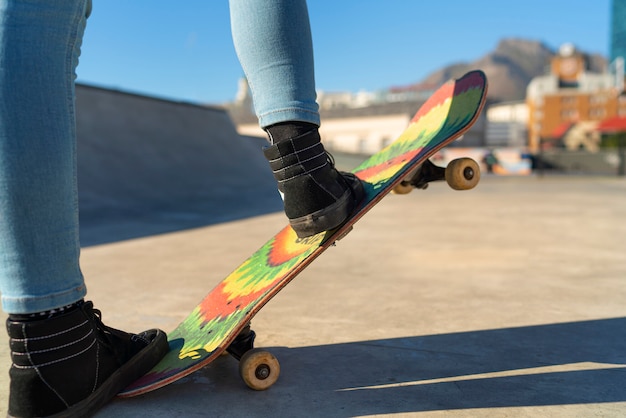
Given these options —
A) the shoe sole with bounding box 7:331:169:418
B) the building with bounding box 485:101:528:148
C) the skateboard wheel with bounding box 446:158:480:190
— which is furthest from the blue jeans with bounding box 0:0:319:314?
the building with bounding box 485:101:528:148

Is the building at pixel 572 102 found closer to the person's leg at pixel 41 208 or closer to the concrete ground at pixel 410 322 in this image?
the concrete ground at pixel 410 322

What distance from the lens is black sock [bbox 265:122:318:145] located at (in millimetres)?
1111

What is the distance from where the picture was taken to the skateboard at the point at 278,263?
1.10m

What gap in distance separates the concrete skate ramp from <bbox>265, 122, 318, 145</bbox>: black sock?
2767mm

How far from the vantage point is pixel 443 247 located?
3.05 metres

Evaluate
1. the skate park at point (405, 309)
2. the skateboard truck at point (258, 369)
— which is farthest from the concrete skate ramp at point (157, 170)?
the skateboard truck at point (258, 369)

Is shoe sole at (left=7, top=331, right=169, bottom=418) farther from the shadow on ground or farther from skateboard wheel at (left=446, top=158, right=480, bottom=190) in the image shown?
skateboard wheel at (left=446, top=158, right=480, bottom=190)

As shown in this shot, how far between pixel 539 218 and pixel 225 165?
19.3 ft

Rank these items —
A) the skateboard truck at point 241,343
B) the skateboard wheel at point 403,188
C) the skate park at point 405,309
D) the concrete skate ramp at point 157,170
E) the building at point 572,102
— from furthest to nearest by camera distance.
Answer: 1. the building at point 572,102
2. the concrete skate ramp at point 157,170
3. the skateboard wheel at point 403,188
4. the skateboard truck at point 241,343
5. the skate park at point 405,309

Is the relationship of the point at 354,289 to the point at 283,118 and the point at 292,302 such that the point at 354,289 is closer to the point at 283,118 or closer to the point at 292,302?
the point at 292,302

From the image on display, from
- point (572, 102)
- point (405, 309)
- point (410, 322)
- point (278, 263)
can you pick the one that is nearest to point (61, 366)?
point (278, 263)

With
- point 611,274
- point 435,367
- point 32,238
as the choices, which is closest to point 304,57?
point 32,238

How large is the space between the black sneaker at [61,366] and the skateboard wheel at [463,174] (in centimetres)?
95

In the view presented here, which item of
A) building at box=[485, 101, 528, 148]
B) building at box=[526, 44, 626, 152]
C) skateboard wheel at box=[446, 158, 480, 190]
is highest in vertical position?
building at box=[526, 44, 626, 152]
